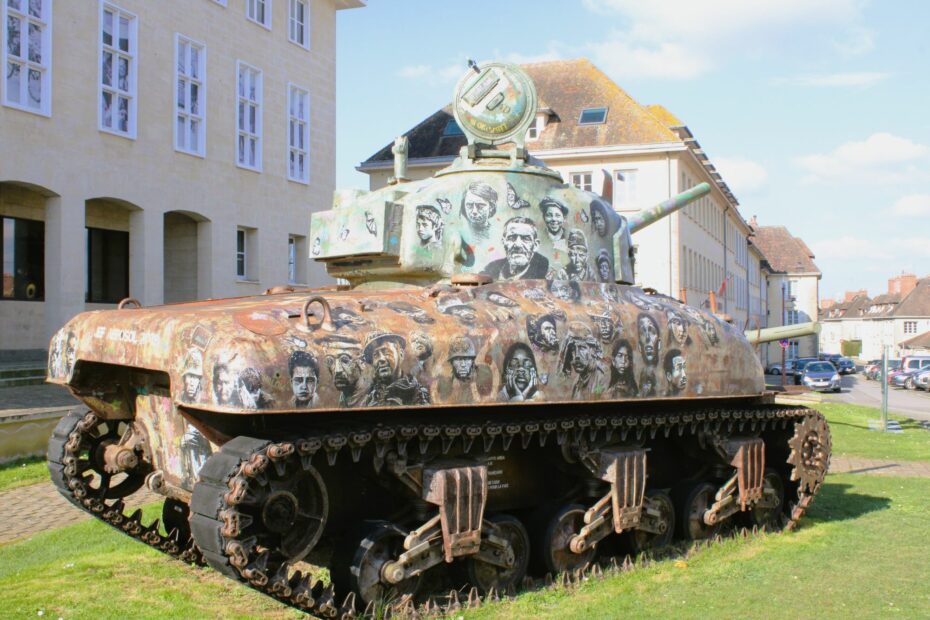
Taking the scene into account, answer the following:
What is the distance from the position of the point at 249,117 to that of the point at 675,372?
18.3 meters

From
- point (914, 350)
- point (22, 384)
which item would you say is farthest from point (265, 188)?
point (914, 350)

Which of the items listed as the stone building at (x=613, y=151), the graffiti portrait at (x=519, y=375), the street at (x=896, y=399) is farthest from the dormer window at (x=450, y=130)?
the graffiti portrait at (x=519, y=375)

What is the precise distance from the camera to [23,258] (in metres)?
19.6

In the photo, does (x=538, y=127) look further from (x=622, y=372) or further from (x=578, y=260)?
(x=622, y=372)

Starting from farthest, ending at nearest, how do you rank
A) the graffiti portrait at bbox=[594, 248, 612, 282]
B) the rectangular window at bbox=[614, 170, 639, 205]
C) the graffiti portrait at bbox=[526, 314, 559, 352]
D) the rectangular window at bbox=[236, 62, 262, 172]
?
1. the rectangular window at bbox=[614, 170, 639, 205]
2. the rectangular window at bbox=[236, 62, 262, 172]
3. the graffiti portrait at bbox=[594, 248, 612, 282]
4. the graffiti portrait at bbox=[526, 314, 559, 352]

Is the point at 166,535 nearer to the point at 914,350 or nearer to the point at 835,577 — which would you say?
the point at 835,577

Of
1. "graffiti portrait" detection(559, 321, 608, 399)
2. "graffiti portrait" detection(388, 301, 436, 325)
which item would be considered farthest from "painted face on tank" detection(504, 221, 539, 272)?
"graffiti portrait" detection(388, 301, 436, 325)

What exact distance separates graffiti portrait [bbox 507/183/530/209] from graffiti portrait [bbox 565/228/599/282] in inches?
18.8

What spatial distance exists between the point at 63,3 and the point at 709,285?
34867 mm

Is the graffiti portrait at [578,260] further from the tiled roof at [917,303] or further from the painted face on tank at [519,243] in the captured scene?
the tiled roof at [917,303]

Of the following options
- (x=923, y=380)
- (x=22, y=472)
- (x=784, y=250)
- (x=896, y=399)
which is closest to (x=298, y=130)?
(x=22, y=472)

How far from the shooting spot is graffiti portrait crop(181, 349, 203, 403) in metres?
5.15

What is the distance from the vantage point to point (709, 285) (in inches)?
1825

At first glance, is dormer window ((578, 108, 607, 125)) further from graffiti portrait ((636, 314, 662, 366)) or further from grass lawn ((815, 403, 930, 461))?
graffiti portrait ((636, 314, 662, 366))
